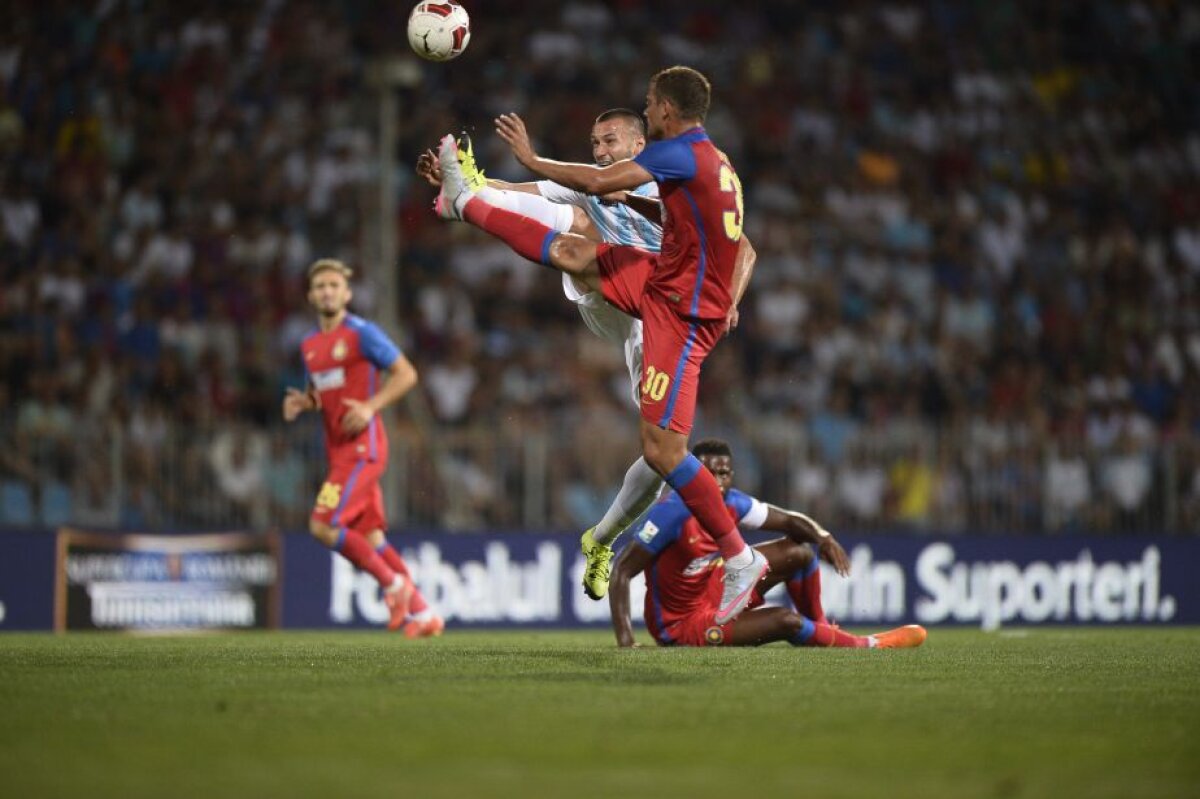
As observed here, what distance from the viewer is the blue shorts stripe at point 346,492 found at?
40.5 feet

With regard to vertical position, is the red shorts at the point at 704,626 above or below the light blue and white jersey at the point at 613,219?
below

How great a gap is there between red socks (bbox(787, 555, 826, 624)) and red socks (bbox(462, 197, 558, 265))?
257 centimetres

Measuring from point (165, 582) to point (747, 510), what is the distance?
6197mm

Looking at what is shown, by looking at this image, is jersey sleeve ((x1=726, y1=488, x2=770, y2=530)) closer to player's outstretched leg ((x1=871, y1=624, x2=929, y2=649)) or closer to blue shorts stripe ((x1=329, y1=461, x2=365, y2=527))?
player's outstretched leg ((x1=871, y1=624, x2=929, y2=649))

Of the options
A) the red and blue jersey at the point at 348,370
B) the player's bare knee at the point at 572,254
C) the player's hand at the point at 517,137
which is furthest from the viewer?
the red and blue jersey at the point at 348,370

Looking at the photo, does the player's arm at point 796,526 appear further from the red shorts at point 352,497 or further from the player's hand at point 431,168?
the red shorts at point 352,497

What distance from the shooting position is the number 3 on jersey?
8648mm

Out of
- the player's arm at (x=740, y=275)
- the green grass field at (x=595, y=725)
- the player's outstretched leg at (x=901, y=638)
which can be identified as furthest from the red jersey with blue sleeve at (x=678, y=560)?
the player's arm at (x=740, y=275)

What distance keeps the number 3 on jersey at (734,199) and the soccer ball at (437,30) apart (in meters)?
1.89

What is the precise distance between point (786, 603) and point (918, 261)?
6.31 m

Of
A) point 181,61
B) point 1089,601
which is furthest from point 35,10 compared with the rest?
point 1089,601

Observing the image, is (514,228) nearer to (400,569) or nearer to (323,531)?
(323,531)

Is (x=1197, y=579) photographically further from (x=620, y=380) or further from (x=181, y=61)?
(x=181, y=61)

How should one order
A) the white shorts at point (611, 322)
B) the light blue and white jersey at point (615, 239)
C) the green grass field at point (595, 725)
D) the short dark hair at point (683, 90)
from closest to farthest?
the green grass field at point (595, 725) → the short dark hair at point (683, 90) → the white shorts at point (611, 322) → the light blue and white jersey at point (615, 239)
